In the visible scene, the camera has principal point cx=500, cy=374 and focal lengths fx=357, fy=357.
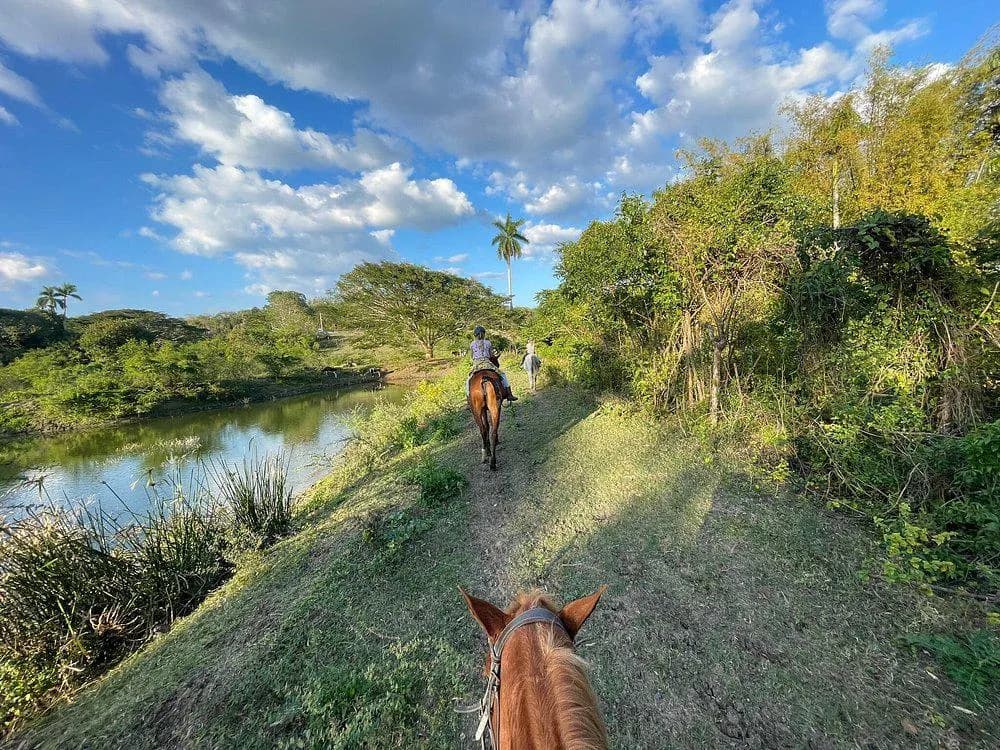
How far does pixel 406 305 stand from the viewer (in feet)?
89.0

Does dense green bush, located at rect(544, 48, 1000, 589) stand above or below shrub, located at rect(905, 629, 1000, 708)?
above

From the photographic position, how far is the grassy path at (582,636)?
2008 mm

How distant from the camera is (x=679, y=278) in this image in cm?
546

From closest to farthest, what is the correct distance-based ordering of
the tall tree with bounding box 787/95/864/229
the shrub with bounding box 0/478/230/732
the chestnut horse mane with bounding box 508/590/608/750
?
the chestnut horse mane with bounding box 508/590/608/750 → the shrub with bounding box 0/478/230/732 → the tall tree with bounding box 787/95/864/229

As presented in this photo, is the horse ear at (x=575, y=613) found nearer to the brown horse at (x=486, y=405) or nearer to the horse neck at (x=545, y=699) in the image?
the horse neck at (x=545, y=699)

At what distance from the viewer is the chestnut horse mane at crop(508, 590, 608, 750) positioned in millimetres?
883

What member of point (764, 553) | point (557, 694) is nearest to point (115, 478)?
point (557, 694)

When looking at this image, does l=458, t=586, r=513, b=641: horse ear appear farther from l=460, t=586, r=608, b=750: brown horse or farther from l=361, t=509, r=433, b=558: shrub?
l=361, t=509, r=433, b=558: shrub

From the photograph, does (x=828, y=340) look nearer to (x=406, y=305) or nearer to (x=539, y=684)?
(x=539, y=684)

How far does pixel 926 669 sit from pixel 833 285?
344cm

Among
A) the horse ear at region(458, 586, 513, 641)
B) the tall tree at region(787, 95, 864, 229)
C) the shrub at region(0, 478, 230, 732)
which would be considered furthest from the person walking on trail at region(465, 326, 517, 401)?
the tall tree at region(787, 95, 864, 229)

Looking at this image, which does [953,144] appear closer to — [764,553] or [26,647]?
[764,553]

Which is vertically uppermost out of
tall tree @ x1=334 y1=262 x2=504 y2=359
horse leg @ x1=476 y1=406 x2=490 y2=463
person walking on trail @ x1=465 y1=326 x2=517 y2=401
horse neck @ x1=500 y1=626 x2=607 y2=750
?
tall tree @ x1=334 y1=262 x2=504 y2=359

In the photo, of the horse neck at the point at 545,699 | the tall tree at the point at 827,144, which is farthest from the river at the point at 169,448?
the tall tree at the point at 827,144
